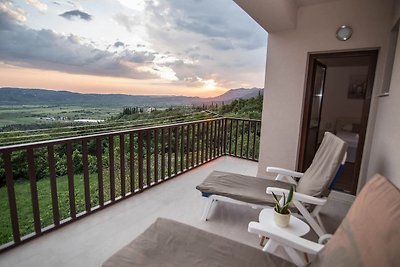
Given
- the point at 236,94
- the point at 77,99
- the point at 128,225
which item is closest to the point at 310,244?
the point at 128,225

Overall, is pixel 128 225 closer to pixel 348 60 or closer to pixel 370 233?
pixel 370 233

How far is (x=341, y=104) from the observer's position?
5305mm

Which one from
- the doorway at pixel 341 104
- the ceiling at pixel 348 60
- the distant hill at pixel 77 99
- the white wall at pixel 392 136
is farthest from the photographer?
the ceiling at pixel 348 60

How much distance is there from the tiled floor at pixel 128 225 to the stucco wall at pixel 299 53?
3.31ft

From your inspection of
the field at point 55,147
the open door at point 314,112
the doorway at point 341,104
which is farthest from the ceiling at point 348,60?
the field at point 55,147

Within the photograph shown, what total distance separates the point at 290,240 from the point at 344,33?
2590 millimetres

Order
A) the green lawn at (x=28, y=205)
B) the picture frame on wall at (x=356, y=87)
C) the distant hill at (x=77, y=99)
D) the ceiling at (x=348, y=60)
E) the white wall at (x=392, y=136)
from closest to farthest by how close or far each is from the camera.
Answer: the white wall at (x=392, y=136) < the distant hill at (x=77, y=99) < the green lawn at (x=28, y=205) < the ceiling at (x=348, y=60) < the picture frame on wall at (x=356, y=87)

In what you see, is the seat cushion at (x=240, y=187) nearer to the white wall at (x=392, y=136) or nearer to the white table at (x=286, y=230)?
the white table at (x=286, y=230)

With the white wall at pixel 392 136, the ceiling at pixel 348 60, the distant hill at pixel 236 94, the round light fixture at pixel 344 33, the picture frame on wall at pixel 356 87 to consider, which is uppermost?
the round light fixture at pixel 344 33

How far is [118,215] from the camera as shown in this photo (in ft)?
7.81

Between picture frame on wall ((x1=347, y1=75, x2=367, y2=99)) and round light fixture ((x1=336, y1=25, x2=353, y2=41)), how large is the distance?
303cm

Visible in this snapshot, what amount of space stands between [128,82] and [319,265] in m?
3.02

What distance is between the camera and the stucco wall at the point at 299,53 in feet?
8.27

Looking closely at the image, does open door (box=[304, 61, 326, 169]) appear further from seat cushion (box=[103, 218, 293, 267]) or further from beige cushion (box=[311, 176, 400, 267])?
seat cushion (box=[103, 218, 293, 267])
